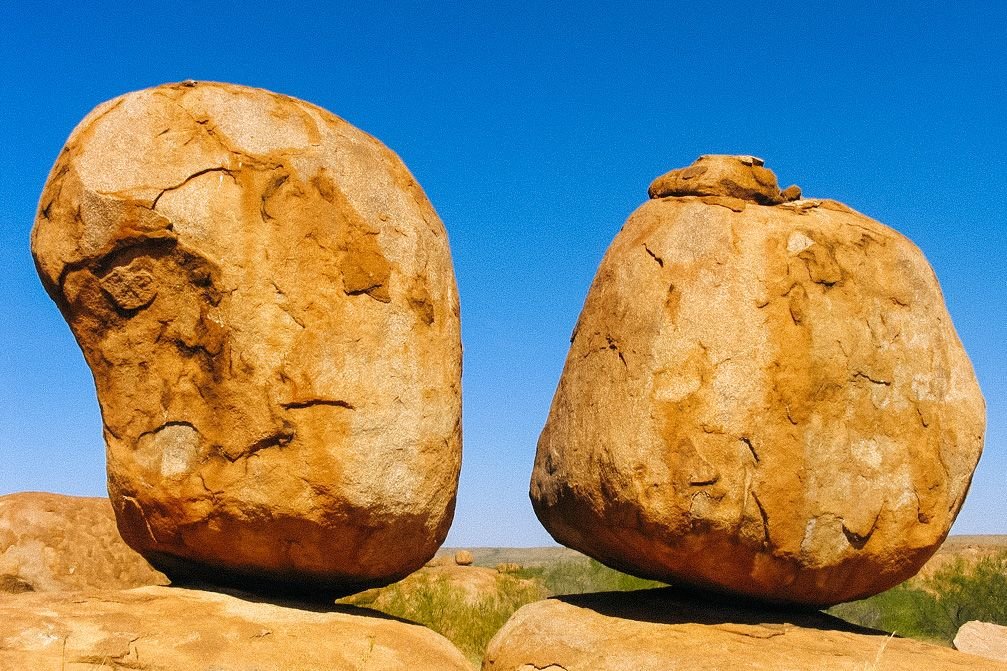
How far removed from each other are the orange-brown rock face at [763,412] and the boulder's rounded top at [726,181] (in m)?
0.15

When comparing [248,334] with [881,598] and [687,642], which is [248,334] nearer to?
[687,642]

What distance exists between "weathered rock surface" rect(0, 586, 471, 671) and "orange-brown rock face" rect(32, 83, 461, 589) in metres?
0.29

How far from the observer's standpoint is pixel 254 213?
532cm

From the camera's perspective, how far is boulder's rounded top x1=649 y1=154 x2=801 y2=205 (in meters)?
6.41

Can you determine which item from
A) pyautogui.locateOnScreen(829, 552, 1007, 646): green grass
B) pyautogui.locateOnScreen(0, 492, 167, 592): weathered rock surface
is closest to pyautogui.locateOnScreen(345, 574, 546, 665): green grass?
pyautogui.locateOnScreen(0, 492, 167, 592): weathered rock surface

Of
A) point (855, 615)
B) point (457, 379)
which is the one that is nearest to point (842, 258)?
point (457, 379)

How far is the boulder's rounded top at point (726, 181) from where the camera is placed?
6406mm

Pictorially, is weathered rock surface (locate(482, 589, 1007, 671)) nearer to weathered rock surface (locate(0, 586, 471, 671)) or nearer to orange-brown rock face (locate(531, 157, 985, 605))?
orange-brown rock face (locate(531, 157, 985, 605))

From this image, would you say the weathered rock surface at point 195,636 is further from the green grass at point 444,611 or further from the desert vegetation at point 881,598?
the desert vegetation at point 881,598

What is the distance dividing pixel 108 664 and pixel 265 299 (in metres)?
1.75

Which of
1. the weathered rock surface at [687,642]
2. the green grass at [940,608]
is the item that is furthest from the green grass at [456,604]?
the green grass at [940,608]

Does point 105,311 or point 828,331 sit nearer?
point 105,311

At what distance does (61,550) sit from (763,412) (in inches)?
194

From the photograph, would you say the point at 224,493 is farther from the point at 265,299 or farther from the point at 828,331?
the point at 828,331
